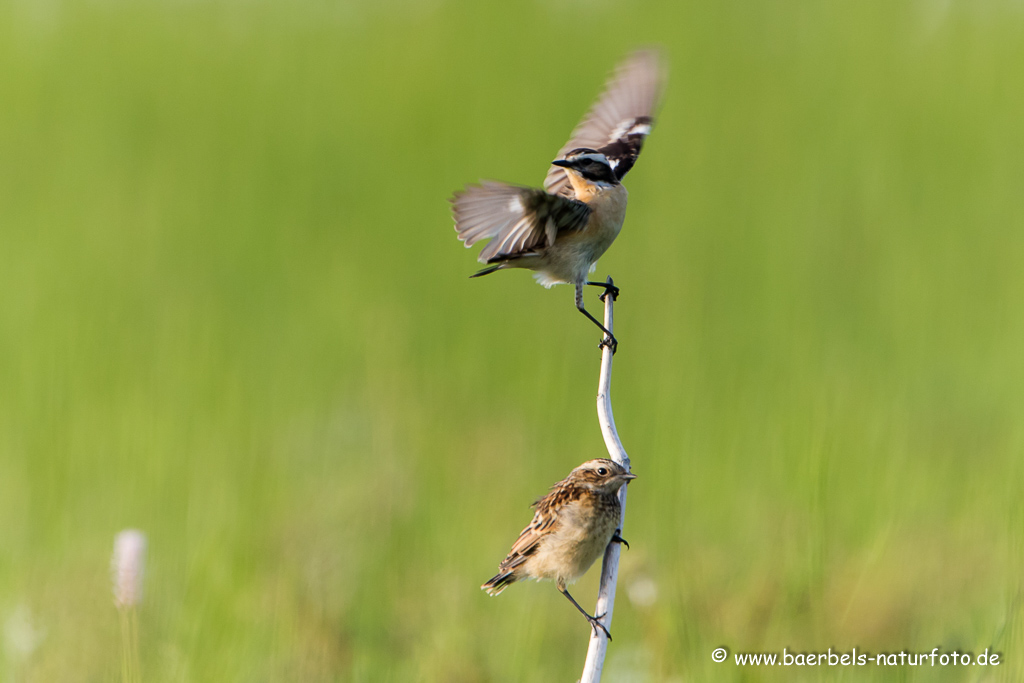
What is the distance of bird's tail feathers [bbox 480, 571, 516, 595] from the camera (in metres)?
3.46

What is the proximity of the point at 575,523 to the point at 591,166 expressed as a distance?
4.99 feet

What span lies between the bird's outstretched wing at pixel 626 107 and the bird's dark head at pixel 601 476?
6.04 feet

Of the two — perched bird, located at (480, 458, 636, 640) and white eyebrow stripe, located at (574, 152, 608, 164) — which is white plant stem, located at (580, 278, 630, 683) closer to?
perched bird, located at (480, 458, 636, 640)

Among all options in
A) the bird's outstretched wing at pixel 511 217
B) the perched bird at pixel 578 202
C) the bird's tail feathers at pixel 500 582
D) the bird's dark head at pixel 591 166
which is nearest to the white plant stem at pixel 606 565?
the perched bird at pixel 578 202

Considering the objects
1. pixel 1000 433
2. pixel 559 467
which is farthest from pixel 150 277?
pixel 1000 433

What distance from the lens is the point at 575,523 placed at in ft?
10.4

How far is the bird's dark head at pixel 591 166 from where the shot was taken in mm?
4031

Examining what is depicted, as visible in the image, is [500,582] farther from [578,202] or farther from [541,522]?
[578,202]

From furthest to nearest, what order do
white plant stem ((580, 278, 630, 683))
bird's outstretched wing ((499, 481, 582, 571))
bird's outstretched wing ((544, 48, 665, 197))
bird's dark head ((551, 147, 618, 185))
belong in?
bird's outstretched wing ((544, 48, 665, 197)) < bird's dark head ((551, 147, 618, 185)) < bird's outstretched wing ((499, 481, 582, 571)) < white plant stem ((580, 278, 630, 683))

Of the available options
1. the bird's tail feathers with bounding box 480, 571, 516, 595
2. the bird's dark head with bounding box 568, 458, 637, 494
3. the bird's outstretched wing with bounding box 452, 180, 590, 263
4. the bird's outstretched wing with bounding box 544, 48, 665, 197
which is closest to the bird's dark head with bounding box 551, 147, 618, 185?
the bird's outstretched wing with bounding box 452, 180, 590, 263

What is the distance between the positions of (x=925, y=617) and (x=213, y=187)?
732 centimetres

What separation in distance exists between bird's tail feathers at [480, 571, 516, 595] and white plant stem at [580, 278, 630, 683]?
80 cm

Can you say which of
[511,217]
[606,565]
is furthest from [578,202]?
[606,565]

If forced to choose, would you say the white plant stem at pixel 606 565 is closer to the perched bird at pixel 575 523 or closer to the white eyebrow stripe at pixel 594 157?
the perched bird at pixel 575 523
